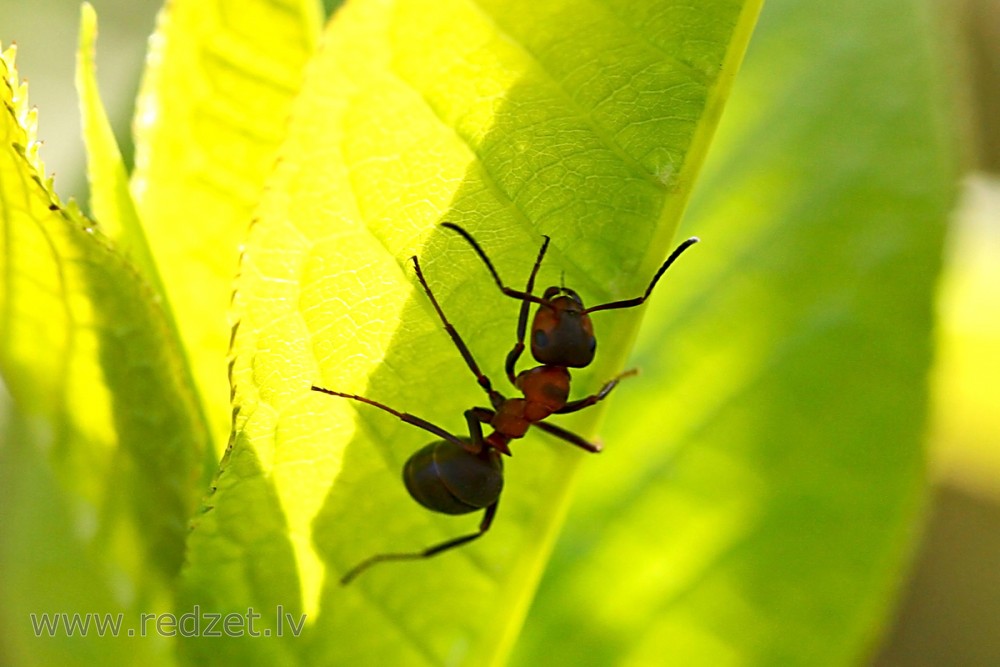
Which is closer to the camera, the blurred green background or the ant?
the ant

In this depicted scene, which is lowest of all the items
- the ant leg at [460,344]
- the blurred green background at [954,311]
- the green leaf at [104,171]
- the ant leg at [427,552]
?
the blurred green background at [954,311]

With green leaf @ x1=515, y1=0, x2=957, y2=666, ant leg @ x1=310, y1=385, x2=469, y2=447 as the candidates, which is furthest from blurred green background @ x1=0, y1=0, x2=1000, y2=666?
ant leg @ x1=310, y1=385, x2=469, y2=447

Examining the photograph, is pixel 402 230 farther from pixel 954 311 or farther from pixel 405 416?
pixel 954 311

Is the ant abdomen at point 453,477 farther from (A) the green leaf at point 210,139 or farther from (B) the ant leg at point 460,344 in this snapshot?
(A) the green leaf at point 210,139

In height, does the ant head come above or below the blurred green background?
above

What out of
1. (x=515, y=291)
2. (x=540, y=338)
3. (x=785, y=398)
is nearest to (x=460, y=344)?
(x=515, y=291)

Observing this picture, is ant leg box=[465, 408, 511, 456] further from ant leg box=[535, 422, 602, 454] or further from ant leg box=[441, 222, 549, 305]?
ant leg box=[441, 222, 549, 305]

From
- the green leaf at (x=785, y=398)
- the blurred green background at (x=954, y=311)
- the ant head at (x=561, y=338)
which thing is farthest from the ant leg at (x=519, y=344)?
the blurred green background at (x=954, y=311)
